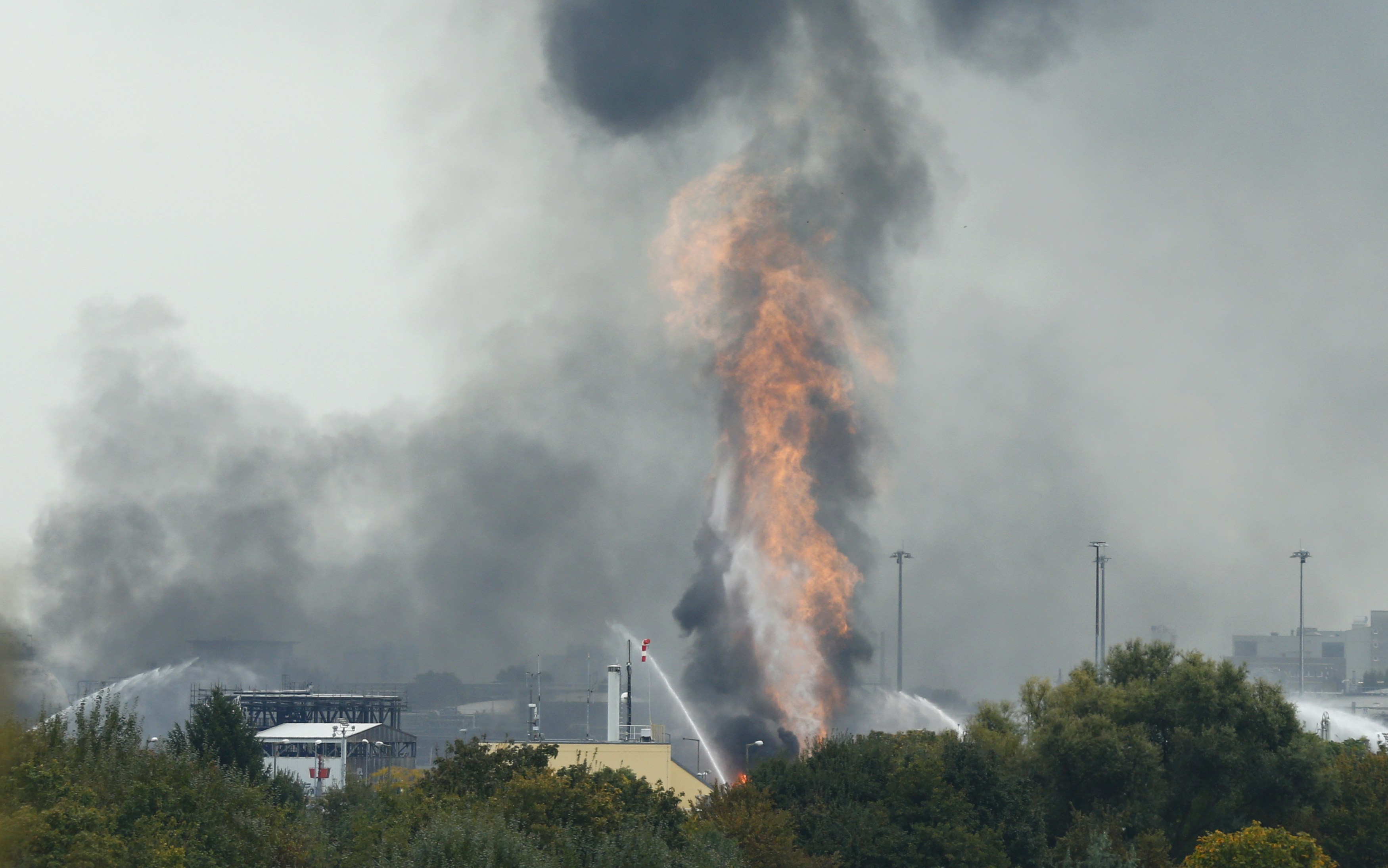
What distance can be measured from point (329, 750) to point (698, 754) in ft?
145

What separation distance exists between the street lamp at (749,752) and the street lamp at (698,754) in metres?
3.73

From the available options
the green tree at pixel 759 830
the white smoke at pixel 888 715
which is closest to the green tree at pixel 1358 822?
the green tree at pixel 759 830

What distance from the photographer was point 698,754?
107062 millimetres

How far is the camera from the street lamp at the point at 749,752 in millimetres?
102938

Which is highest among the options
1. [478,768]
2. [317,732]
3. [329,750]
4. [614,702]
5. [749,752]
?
[614,702]

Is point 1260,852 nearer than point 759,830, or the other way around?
point 1260,852

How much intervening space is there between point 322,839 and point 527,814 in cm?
725

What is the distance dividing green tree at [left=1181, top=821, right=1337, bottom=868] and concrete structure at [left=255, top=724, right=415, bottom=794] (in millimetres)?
83187

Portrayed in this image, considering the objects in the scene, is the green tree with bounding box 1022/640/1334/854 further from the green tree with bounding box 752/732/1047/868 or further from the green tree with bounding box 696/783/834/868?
the green tree with bounding box 696/783/834/868

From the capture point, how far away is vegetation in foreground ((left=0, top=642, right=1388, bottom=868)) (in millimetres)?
38750

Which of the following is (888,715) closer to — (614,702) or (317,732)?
(614,702)

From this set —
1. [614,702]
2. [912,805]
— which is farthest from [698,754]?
[912,805]

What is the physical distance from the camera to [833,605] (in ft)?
365

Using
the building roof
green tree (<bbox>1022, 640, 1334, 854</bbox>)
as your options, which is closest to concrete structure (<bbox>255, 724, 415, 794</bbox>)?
the building roof
